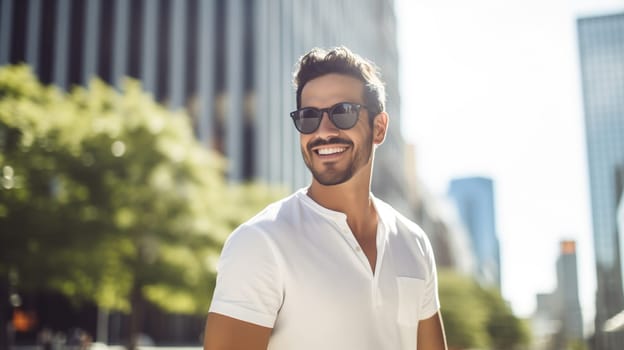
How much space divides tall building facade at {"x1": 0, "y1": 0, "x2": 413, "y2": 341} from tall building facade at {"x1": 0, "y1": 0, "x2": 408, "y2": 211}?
0.08m

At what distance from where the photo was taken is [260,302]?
202 cm

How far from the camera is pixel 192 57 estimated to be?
54812 mm

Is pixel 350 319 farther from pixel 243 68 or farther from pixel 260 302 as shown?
pixel 243 68

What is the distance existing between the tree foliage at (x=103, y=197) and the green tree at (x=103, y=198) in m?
0.03

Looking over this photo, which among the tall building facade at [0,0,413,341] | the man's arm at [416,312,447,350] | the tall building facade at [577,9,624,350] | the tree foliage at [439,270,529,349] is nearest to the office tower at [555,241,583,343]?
the man's arm at [416,312,447,350]

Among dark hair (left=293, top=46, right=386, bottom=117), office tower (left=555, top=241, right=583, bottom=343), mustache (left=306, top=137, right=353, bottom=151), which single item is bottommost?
office tower (left=555, top=241, right=583, bottom=343)

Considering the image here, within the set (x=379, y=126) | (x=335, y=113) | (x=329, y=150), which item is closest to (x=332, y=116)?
(x=335, y=113)

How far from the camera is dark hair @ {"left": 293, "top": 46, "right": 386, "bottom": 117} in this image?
2.36 metres

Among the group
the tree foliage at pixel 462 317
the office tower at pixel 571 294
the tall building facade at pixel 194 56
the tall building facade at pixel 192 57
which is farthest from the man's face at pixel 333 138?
the tall building facade at pixel 192 57

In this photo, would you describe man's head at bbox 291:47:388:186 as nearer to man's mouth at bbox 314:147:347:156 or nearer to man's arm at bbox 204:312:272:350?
man's mouth at bbox 314:147:347:156

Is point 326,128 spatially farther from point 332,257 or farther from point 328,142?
point 332,257

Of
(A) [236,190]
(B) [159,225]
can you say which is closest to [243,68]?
(A) [236,190]

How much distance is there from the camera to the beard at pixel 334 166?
2348 mm

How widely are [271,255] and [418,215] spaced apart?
381ft
